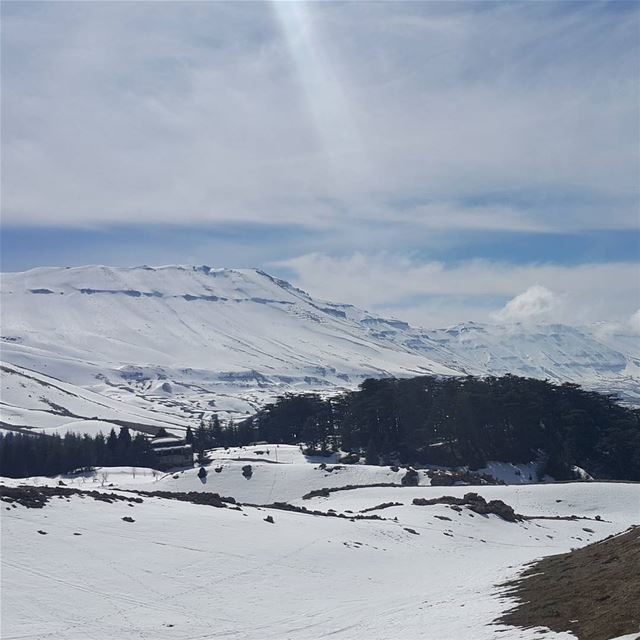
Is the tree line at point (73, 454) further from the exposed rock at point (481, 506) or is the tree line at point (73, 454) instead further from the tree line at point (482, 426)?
the exposed rock at point (481, 506)

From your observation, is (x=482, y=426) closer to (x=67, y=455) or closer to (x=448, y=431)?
(x=448, y=431)

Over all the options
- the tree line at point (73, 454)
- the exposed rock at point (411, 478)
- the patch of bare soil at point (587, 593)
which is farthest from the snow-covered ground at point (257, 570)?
the tree line at point (73, 454)

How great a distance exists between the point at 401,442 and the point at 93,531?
5784 centimetres

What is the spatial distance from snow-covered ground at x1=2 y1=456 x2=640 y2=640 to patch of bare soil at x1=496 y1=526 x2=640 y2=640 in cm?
65

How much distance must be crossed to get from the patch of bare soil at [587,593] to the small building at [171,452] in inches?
2447

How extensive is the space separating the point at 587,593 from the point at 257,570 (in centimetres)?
1082

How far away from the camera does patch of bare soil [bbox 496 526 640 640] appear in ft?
43.8

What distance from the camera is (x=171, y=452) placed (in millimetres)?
87500

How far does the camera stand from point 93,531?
981 inches

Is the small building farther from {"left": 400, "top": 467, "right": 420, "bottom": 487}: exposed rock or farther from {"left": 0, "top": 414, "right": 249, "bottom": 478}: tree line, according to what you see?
{"left": 400, "top": 467, "right": 420, "bottom": 487}: exposed rock

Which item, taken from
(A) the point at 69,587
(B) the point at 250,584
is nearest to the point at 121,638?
(A) the point at 69,587

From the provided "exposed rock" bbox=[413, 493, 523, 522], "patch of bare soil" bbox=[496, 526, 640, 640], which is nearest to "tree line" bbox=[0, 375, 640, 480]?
"exposed rock" bbox=[413, 493, 523, 522]

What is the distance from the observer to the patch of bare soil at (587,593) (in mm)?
13350

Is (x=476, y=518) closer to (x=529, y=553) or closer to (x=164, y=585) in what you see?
(x=529, y=553)
